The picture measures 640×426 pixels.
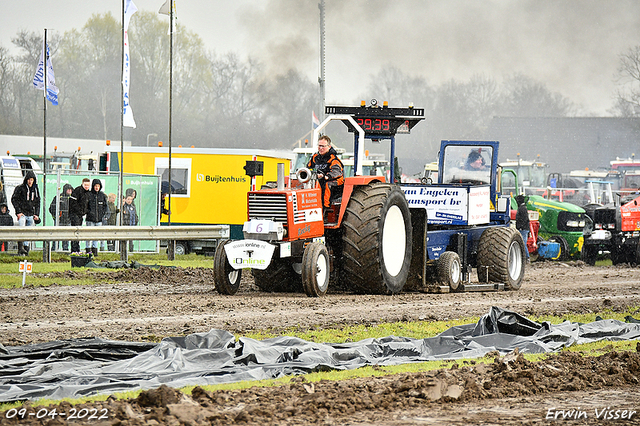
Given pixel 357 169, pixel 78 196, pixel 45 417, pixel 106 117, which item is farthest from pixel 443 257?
pixel 106 117

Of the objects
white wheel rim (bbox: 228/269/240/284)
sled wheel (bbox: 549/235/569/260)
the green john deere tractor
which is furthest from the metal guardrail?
the green john deere tractor

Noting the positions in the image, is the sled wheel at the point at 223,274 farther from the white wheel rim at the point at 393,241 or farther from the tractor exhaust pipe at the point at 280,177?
the white wheel rim at the point at 393,241

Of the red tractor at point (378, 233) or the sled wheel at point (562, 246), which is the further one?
the sled wheel at point (562, 246)

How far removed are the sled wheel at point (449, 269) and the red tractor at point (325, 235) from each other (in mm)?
765

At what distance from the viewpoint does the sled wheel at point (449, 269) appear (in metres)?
14.1

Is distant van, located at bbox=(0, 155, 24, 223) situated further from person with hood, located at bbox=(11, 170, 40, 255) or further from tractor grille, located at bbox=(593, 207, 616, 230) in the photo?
tractor grille, located at bbox=(593, 207, 616, 230)

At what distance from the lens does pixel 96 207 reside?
18.8 meters

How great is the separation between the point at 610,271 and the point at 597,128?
52.1m

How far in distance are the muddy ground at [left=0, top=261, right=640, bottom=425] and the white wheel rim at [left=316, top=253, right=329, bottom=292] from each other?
0.25m

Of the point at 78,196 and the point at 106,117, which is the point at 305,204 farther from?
the point at 106,117

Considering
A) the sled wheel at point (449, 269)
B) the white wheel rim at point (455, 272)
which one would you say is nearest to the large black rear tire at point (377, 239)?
the sled wheel at point (449, 269)

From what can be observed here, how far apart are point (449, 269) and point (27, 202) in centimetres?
938

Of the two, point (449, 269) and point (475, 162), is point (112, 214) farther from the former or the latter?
point (449, 269)

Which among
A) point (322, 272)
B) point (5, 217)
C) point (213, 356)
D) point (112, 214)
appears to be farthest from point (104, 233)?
point (213, 356)
